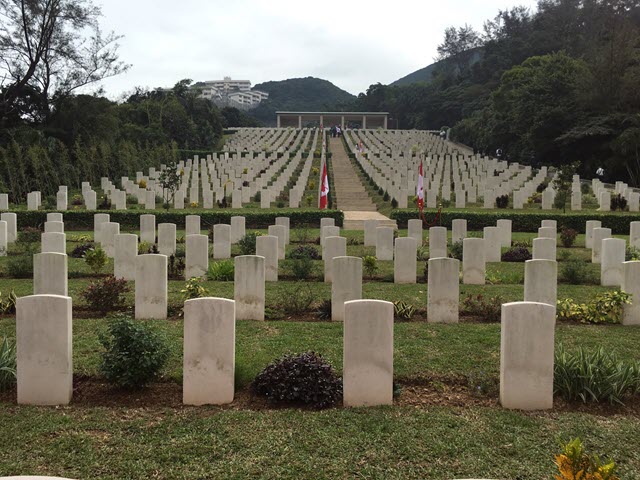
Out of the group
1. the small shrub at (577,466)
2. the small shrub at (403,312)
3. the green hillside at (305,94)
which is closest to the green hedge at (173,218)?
the small shrub at (403,312)

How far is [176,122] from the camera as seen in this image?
5731 centimetres

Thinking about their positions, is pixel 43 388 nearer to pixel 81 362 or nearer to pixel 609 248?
pixel 81 362

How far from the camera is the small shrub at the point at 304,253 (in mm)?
13586

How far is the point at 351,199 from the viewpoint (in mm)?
30922

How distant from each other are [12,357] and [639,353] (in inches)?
276

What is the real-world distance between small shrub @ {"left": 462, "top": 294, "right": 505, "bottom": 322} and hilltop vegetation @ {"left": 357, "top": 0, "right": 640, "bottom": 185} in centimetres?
2867

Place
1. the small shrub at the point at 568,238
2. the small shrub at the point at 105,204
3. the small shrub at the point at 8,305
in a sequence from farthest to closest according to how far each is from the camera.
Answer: the small shrub at the point at 105,204 → the small shrub at the point at 568,238 → the small shrub at the point at 8,305

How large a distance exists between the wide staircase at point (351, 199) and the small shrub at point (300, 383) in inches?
601

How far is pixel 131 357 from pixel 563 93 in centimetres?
4345

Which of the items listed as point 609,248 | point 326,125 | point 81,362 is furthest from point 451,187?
point 326,125

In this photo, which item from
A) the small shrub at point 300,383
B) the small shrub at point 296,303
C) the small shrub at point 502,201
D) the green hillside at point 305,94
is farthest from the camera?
the green hillside at point 305,94

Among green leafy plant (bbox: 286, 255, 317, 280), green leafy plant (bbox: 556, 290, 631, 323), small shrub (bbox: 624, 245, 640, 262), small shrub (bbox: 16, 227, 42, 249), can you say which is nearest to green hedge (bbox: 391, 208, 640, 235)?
small shrub (bbox: 624, 245, 640, 262)

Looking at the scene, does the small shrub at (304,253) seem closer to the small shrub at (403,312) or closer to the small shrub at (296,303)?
the small shrub at (296,303)

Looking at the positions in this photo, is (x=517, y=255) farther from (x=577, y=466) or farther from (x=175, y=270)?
(x=577, y=466)
